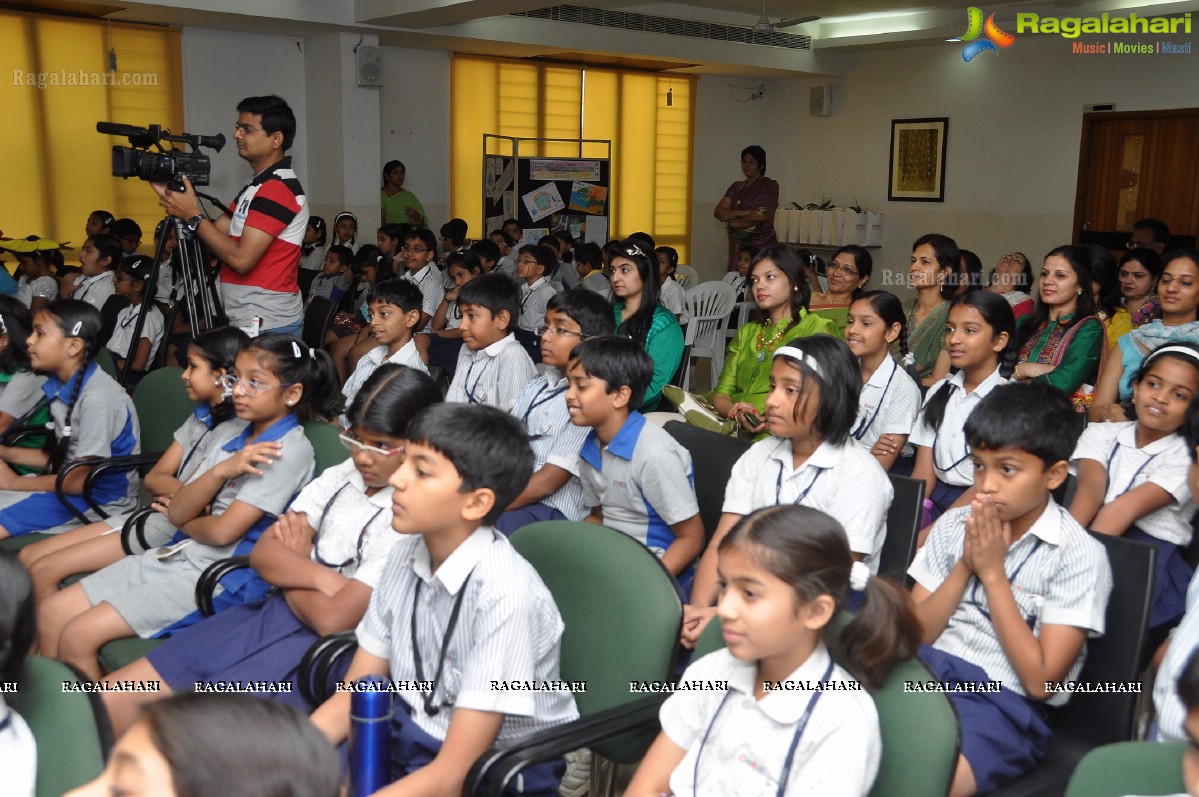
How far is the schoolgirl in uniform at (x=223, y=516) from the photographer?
2.12 m

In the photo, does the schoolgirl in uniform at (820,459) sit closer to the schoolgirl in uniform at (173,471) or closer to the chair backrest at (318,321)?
the schoolgirl in uniform at (173,471)

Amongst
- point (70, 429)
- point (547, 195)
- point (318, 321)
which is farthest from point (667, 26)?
point (70, 429)

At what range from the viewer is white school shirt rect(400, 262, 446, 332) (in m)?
5.89

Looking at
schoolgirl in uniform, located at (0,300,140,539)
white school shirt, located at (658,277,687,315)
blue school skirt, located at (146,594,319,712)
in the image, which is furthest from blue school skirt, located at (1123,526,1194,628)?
white school shirt, located at (658,277,687,315)

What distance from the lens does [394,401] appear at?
6.75 feet

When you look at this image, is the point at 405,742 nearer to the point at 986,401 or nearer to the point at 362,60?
the point at 986,401

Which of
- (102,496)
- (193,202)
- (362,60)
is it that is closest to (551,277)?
(362,60)

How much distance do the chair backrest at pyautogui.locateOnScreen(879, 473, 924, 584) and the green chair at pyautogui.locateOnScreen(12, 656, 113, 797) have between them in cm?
148

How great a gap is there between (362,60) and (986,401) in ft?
21.7

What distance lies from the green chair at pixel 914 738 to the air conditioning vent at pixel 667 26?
682 cm

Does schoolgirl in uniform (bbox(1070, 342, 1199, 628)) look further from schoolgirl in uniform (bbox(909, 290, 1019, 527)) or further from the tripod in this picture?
the tripod

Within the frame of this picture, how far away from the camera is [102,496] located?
282cm

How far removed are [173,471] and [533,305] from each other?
3.39 metres

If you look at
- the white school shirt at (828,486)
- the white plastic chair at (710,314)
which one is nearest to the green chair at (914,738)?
the white school shirt at (828,486)
